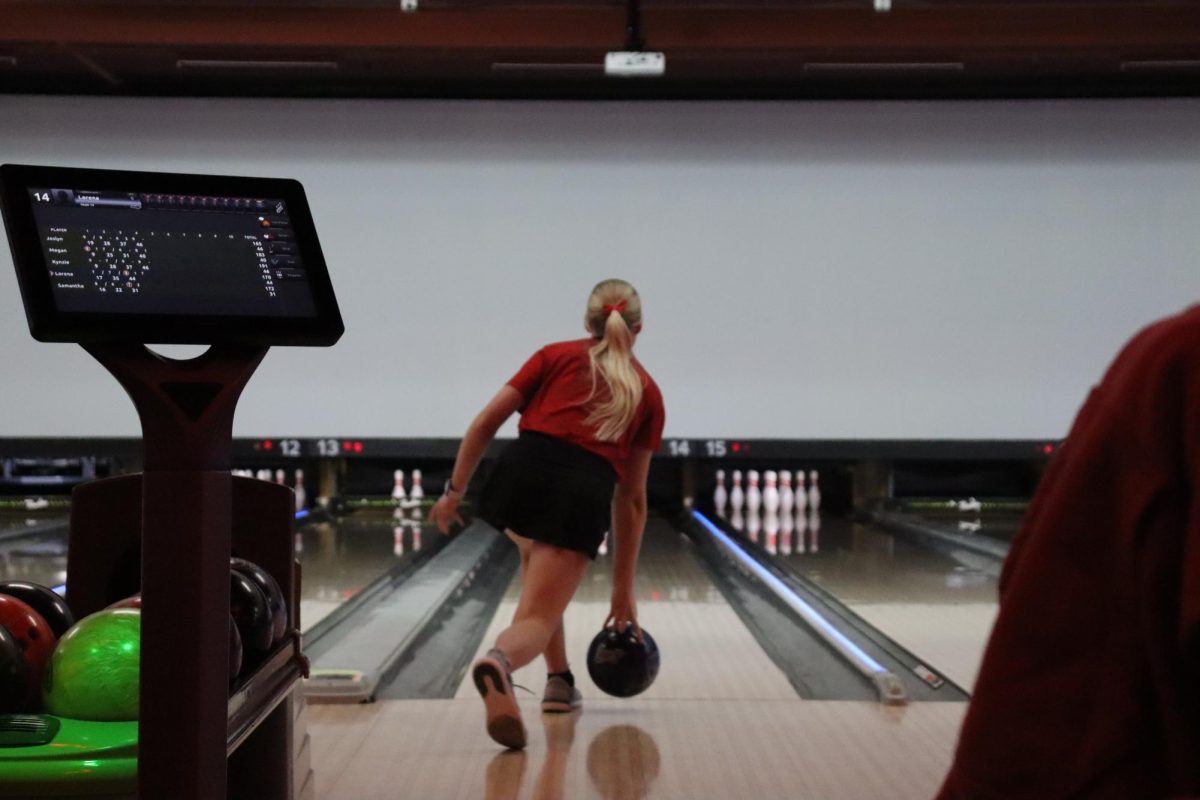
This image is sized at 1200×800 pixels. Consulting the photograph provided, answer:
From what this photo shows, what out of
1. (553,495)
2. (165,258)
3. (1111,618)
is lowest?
(553,495)

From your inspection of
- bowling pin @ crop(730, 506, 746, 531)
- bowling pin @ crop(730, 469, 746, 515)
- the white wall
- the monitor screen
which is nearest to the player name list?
the monitor screen

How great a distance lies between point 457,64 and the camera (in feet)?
24.9

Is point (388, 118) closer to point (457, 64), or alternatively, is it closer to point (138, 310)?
point (457, 64)

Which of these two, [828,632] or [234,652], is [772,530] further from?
[234,652]

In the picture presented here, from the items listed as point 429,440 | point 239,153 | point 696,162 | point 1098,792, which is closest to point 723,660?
point 1098,792

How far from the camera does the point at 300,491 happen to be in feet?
26.2

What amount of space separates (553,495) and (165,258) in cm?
161

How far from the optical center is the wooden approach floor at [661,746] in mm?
2660

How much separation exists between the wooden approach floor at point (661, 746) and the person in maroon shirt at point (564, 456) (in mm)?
255

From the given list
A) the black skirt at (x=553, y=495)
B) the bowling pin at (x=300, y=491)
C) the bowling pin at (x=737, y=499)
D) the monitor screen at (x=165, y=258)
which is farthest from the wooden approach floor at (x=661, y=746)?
the bowling pin at (x=300, y=491)

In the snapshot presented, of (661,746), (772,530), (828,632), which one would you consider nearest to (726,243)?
(772,530)

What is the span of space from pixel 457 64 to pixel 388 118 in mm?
537

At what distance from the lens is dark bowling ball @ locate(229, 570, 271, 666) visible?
2.03 metres

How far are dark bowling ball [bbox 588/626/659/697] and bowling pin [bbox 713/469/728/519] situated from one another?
4636mm
